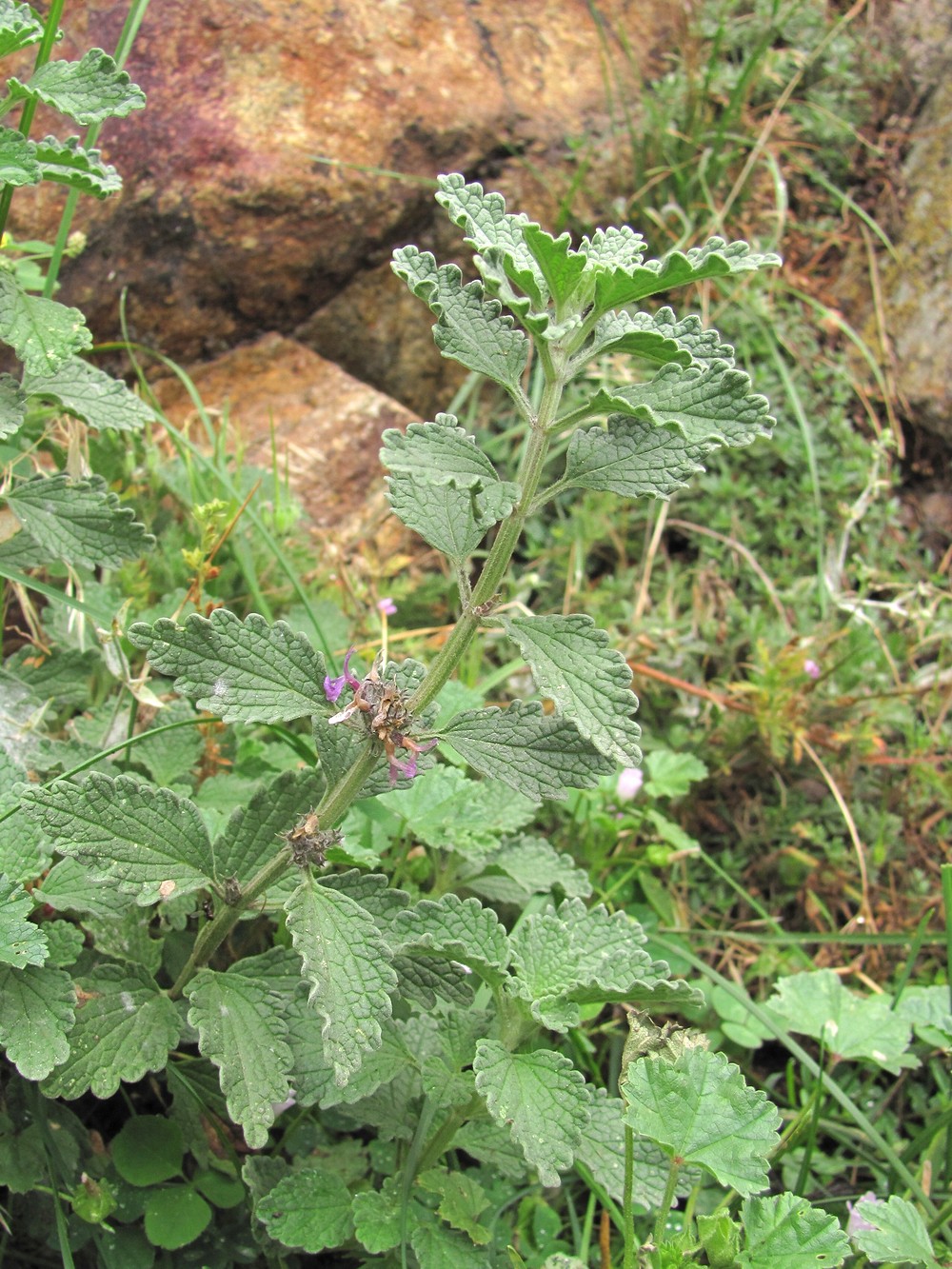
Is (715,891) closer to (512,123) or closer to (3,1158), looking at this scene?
(3,1158)

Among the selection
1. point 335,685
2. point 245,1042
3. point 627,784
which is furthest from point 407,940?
point 627,784

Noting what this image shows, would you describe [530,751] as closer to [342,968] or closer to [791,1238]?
[342,968]

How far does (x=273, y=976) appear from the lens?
1604 millimetres

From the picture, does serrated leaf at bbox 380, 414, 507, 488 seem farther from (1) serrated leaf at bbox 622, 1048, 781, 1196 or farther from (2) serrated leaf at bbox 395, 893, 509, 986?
(1) serrated leaf at bbox 622, 1048, 781, 1196

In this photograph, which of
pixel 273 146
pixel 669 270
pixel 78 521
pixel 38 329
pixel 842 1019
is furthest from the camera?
pixel 273 146

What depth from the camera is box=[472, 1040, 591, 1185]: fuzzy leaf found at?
1374mm

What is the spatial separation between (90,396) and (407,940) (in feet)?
3.53

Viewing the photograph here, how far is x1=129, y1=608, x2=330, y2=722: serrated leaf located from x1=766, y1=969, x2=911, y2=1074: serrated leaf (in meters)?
1.25

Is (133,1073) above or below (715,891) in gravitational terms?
above

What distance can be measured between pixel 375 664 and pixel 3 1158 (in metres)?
0.95

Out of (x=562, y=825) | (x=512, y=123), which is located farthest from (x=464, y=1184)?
(x=512, y=123)

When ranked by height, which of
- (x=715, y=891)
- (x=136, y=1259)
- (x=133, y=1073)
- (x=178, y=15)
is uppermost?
(x=178, y=15)

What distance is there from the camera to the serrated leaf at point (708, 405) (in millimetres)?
1331

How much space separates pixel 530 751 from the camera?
1425mm
